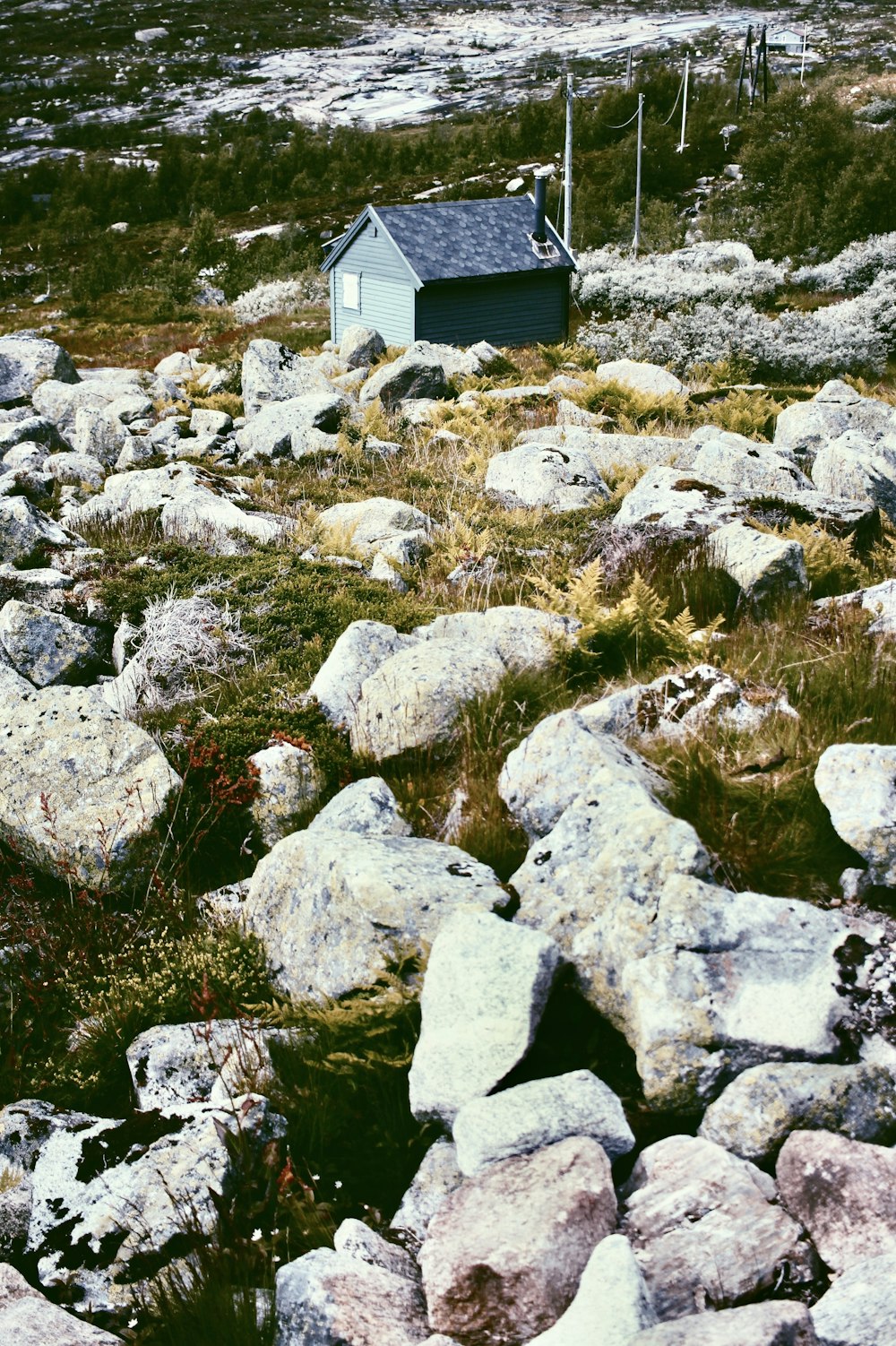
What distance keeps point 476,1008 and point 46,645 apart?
5.49 meters

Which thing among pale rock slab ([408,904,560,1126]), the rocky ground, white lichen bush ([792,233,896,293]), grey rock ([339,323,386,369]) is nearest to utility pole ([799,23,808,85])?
white lichen bush ([792,233,896,293])

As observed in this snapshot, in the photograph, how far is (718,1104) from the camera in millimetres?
3490

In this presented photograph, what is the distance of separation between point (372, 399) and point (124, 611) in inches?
471

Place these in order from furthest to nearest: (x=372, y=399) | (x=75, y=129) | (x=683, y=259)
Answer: (x=75, y=129), (x=683, y=259), (x=372, y=399)

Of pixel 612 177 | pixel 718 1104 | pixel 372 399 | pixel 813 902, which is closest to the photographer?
pixel 718 1104

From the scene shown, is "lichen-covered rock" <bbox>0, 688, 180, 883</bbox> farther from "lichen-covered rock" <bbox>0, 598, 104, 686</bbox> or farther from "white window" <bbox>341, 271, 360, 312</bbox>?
"white window" <bbox>341, 271, 360, 312</bbox>

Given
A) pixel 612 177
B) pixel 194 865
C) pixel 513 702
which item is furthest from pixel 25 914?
pixel 612 177

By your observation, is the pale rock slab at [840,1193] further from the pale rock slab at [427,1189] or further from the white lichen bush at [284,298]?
the white lichen bush at [284,298]

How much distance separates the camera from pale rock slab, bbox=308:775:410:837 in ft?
17.2

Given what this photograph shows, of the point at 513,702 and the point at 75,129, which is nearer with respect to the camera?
the point at 513,702

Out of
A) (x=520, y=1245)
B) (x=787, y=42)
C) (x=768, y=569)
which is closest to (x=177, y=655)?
(x=768, y=569)

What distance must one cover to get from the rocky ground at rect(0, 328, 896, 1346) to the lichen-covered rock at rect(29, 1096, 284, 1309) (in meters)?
0.01

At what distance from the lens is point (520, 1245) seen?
310cm

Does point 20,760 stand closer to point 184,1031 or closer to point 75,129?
point 184,1031
